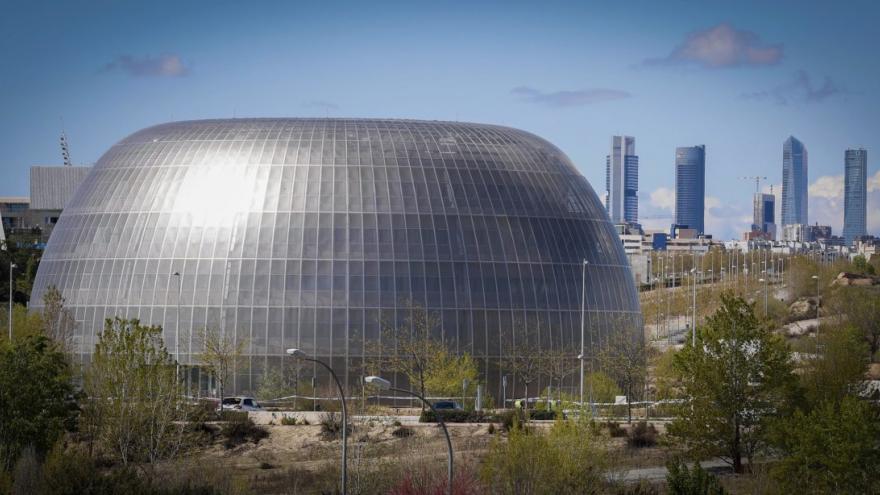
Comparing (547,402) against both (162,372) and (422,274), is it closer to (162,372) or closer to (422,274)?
(422,274)

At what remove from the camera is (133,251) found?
12038cm

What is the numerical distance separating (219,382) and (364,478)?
40.3 m

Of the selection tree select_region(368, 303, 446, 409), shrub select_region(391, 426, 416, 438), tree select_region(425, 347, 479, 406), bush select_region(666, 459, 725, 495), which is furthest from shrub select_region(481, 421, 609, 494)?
tree select_region(368, 303, 446, 409)

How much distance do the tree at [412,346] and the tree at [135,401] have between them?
26562 millimetres

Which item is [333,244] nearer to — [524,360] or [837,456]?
[524,360]

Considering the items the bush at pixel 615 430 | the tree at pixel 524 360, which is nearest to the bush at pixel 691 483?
the bush at pixel 615 430

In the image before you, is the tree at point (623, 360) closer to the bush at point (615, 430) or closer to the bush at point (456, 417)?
the bush at point (456, 417)

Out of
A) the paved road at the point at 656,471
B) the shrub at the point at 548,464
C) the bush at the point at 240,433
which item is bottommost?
the paved road at the point at 656,471

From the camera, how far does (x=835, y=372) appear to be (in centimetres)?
9869

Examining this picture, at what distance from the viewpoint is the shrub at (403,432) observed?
9644 centimetres

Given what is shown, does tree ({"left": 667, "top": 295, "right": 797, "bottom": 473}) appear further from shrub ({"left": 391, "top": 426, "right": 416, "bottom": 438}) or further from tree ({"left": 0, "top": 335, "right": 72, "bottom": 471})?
tree ({"left": 0, "top": 335, "right": 72, "bottom": 471})

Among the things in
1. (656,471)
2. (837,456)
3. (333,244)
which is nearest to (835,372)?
(656,471)

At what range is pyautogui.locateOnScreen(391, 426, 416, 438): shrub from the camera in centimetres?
9644

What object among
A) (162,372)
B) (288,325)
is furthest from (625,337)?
(162,372)
